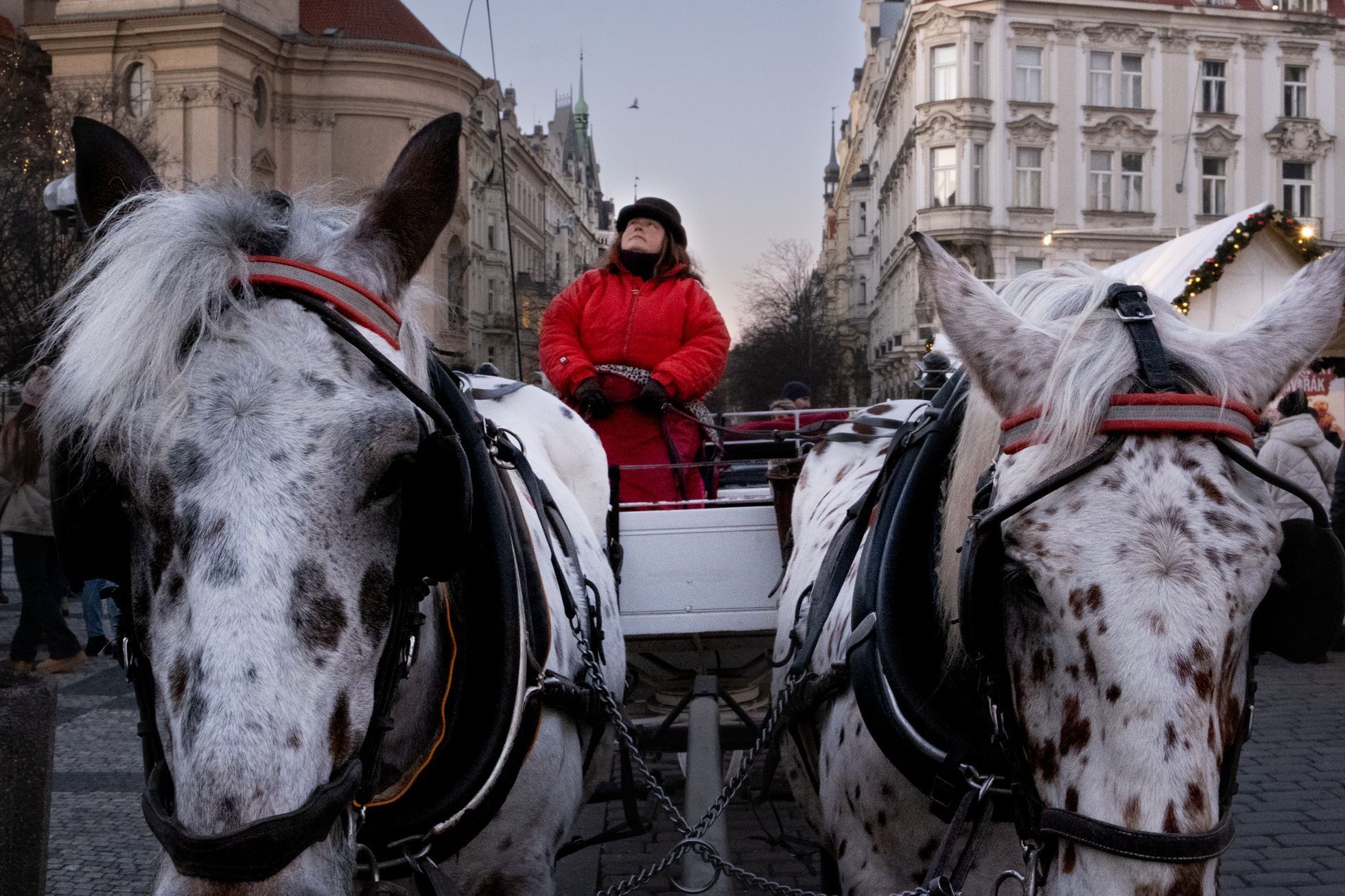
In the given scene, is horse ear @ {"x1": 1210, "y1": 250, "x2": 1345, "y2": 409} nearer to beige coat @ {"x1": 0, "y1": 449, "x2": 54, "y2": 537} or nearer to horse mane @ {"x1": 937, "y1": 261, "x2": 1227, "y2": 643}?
horse mane @ {"x1": 937, "y1": 261, "x2": 1227, "y2": 643}

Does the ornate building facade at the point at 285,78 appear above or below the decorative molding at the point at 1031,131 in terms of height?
above

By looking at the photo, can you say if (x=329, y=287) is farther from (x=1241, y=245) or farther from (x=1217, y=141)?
(x=1217, y=141)

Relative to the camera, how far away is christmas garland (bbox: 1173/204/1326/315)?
856 cm

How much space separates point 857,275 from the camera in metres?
79.2

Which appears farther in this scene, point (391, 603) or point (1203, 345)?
point (1203, 345)

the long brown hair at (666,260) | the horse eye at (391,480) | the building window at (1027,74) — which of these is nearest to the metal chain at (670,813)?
the horse eye at (391,480)

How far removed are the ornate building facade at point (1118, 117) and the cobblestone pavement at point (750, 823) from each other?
3511 centimetres

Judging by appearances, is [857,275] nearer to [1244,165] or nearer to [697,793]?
[1244,165]

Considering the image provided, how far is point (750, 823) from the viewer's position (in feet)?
19.0

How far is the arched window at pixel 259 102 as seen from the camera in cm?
4262

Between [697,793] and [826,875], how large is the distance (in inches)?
15.8

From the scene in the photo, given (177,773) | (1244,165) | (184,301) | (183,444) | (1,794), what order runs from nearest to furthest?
(177,773) < (183,444) < (184,301) < (1,794) < (1244,165)

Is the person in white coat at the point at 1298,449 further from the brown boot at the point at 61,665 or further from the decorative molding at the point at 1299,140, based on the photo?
the decorative molding at the point at 1299,140

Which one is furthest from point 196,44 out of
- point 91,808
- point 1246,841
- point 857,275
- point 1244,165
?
point 857,275
